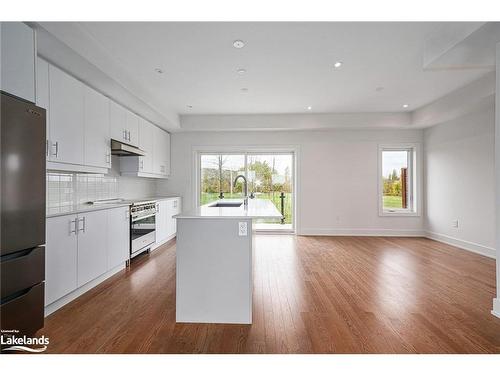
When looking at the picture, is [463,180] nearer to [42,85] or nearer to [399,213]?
[399,213]

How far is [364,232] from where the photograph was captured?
19.0ft

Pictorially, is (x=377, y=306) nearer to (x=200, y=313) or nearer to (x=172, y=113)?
(x=200, y=313)

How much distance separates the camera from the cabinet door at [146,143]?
14.8ft

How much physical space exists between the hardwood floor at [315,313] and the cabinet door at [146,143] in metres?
1.68

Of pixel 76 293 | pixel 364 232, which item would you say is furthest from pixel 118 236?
pixel 364 232

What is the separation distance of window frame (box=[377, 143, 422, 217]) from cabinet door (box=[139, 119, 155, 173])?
15.9ft

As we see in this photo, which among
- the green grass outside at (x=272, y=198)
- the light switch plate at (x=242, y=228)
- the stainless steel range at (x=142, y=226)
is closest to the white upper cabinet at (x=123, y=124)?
the stainless steel range at (x=142, y=226)

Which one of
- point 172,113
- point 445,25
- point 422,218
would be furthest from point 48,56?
point 422,218

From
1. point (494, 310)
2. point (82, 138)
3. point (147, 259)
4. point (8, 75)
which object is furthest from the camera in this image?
point (147, 259)

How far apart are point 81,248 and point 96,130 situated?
4.83 feet

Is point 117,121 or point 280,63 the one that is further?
point 117,121
